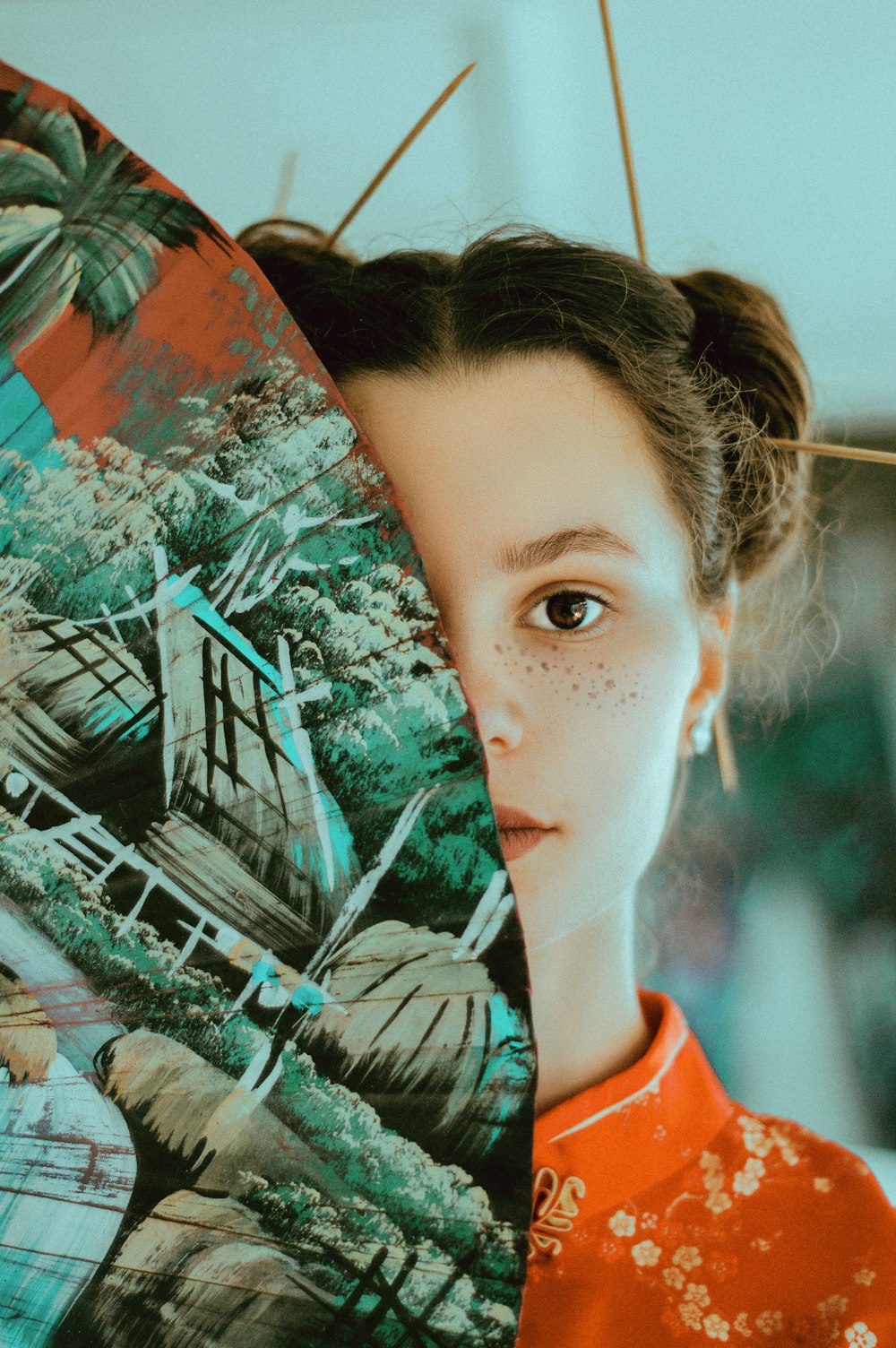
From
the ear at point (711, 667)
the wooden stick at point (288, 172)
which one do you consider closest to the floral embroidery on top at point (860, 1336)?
the ear at point (711, 667)

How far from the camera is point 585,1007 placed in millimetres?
733

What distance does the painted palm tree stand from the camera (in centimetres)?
53

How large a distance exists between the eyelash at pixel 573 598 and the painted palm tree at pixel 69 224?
0.29 m

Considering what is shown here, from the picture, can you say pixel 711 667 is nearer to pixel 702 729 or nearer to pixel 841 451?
pixel 702 729

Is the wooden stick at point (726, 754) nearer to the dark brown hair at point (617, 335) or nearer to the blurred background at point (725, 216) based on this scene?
the blurred background at point (725, 216)

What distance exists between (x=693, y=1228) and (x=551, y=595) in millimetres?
417

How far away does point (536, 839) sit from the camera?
2.09ft

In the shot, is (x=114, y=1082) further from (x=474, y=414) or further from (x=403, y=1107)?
(x=474, y=414)

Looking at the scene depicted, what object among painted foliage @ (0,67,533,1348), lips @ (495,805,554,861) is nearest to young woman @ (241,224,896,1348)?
lips @ (495,805,554,861)

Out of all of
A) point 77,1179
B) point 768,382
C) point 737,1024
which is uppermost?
point 768,382

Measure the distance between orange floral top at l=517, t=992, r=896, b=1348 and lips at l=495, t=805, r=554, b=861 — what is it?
0.65 ft

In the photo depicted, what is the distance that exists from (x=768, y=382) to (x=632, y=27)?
1.16 ft

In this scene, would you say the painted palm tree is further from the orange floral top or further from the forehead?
the orange floral top

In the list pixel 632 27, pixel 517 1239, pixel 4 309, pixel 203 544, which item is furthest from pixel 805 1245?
pixel 632 27
